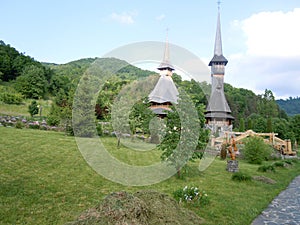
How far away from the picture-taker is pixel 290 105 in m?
115

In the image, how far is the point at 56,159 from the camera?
8539 millimetres

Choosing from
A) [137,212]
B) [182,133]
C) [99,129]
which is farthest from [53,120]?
[137,212]

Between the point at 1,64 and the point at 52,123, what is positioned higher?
the point at 1,64

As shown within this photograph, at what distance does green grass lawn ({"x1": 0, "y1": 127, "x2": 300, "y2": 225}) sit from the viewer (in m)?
4.27

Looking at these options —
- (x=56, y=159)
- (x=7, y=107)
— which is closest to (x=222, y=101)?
(x=7, y=107)

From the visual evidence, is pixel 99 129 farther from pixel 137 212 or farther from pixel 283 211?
→ pixel 137 212

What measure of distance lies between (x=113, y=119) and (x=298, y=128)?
29225 millimetres

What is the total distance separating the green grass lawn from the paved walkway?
16 cm

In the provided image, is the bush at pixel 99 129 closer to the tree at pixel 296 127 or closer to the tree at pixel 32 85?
the tree at pixel 32 85

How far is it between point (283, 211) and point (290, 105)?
128m

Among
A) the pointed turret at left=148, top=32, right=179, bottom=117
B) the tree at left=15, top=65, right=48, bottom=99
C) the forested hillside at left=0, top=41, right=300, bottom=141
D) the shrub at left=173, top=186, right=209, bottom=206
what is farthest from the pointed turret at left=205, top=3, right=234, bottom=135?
the tree at left=15, top=65, right=48, bottom=99

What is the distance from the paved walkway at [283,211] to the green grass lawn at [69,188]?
0.52ft

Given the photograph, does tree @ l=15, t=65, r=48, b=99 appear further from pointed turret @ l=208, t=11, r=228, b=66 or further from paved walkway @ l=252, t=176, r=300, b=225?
paved walkway @ l=252, t=176, r=300, b=225

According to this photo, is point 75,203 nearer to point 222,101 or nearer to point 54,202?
point 54,202
